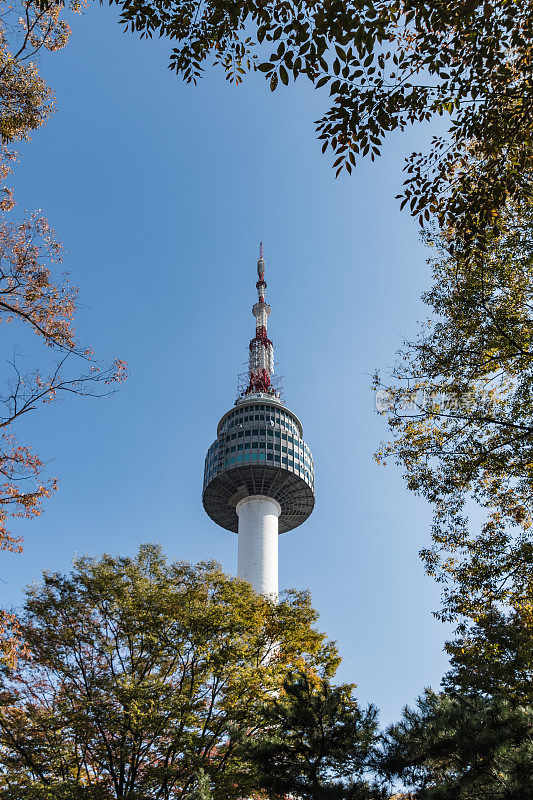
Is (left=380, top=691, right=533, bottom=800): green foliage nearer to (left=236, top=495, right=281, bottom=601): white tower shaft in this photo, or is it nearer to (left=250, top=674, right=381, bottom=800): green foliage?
(left=250, top=674, right=381, bottom=800): green foliage

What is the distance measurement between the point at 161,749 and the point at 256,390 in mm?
56321

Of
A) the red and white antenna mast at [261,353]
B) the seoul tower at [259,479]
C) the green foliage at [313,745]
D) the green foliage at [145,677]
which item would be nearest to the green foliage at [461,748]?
the green foliage at [313,745]

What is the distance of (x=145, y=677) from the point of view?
21.4 metres

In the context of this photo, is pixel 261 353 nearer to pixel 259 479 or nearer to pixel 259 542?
pixel 259 479

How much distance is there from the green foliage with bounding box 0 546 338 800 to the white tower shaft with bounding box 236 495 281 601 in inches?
1348

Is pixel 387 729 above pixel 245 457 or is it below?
below

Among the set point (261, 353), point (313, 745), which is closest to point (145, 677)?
point (313, 745)

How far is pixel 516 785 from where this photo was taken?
8461 mm

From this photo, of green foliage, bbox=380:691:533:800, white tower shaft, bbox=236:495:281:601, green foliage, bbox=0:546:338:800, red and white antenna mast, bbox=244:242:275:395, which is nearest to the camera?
green foliage, bbox=380:691:533:800

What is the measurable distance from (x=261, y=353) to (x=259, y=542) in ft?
93.4

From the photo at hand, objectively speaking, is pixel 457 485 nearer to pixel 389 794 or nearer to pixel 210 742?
pixel 389 794

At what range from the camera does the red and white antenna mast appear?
7425 centimetres

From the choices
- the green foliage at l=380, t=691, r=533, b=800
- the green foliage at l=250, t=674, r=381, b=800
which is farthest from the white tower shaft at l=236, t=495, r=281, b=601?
the green foliage at l=380, t=691, r=533, b=800

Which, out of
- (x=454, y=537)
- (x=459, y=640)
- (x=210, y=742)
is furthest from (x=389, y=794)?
(x=459, y=640)
